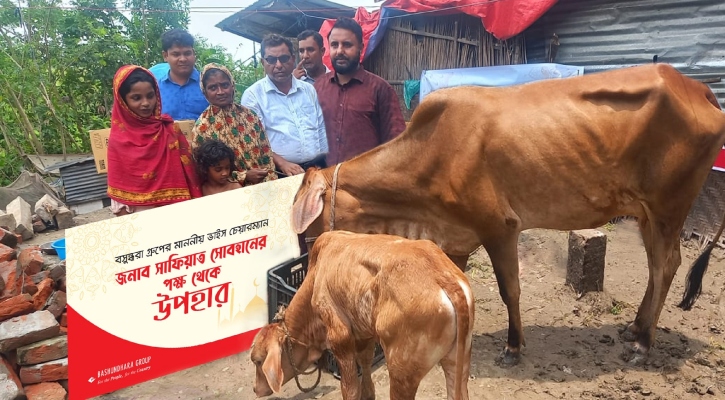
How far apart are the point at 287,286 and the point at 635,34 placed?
5.96 meters

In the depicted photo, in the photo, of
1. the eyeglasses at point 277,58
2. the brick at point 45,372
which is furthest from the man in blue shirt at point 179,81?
the brick at point 45,372

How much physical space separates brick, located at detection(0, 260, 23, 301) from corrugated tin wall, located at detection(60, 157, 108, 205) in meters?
5.29

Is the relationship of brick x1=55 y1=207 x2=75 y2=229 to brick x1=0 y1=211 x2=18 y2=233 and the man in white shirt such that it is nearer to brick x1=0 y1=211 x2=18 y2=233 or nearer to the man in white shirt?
brick x1=0 y1=211 x2=18 y2=233

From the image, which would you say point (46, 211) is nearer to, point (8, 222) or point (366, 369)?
point (8, 222)

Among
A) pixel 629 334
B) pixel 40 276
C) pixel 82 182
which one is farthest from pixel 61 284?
pixel 82 182

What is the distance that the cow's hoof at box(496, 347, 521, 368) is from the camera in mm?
4129

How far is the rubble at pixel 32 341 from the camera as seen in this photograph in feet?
12.2

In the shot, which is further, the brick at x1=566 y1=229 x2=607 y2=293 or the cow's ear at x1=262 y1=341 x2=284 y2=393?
the brick at x1=566 y1=229 x2=607 y2=293

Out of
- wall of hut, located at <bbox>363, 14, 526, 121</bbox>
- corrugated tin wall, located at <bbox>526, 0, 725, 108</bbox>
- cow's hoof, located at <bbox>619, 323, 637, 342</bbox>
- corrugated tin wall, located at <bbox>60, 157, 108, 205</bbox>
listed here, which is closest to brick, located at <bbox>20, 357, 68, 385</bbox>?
cow's hoof, located at <bbox>619, 323, 637, 342</bbox>

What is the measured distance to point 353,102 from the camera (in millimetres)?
4750

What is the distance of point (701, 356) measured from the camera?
418cm

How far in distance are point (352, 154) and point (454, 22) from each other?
4.82 m

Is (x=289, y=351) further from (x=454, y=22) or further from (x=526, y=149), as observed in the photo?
(x=454, y=22)

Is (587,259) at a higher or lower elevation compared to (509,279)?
lower
